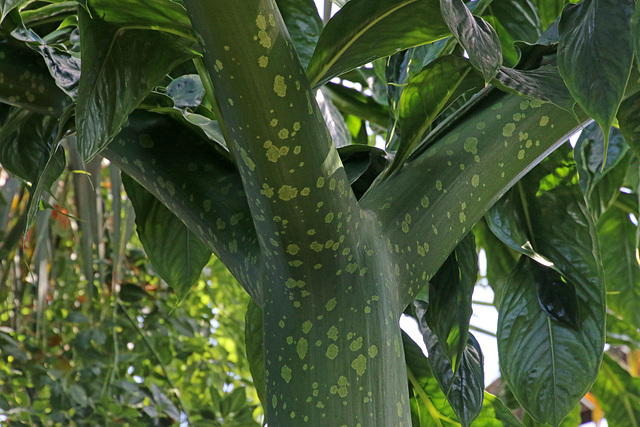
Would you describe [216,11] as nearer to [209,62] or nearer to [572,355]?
[209,62]

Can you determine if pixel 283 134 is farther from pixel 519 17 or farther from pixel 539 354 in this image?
pixel 519 17

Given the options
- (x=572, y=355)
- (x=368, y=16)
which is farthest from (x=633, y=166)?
(x=368, y=16)

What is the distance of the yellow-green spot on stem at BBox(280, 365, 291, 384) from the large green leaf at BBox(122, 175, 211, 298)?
0.23 m

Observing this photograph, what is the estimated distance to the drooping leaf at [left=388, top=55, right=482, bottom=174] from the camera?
14.6 inches

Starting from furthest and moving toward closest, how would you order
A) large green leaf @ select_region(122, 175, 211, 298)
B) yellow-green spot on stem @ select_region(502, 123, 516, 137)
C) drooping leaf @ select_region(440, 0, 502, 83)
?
large green leaf @ select_region(122, 175, 211, 298), yellow-green spot on stem @ select_region(502, 123, 516, 137), drooping leaf @ select_region(440, 0, 502, 83)

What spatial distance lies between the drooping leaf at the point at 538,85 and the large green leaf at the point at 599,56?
0.06 feet

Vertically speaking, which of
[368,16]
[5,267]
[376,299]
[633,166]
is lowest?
[376,299]

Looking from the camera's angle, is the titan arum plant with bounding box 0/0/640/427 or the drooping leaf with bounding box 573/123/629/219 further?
the drooping leaf with bounding box 573/123/629/219

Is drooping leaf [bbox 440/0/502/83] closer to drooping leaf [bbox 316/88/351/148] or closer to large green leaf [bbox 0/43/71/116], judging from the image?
large green leaf [bbox 0/43/71/116]

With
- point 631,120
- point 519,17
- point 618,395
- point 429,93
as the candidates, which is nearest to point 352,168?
point 429,93

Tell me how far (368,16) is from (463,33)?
7cm

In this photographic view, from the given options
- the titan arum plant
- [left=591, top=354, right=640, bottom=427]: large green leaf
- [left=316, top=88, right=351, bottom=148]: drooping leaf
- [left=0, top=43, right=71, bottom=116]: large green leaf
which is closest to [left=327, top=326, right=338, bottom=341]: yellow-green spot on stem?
the titan arum plant

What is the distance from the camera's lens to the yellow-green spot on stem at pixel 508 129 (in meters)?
0.38

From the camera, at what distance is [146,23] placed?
13.3 inches
